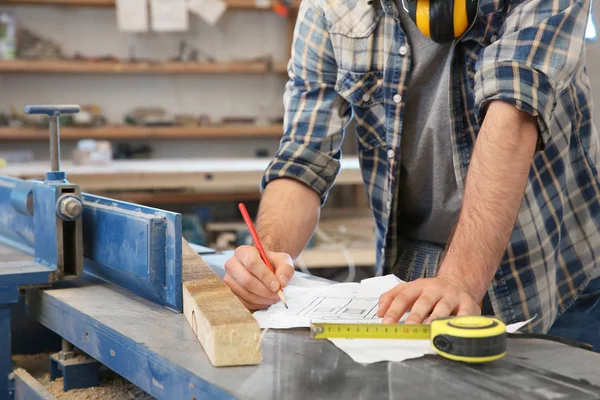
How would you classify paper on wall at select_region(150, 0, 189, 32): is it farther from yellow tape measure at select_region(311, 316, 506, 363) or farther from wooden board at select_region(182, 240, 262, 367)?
yellow tape measure at select_region(311, 316, 506, 363)

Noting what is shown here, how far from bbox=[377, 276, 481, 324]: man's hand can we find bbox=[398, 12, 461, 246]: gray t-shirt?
0.46 meters

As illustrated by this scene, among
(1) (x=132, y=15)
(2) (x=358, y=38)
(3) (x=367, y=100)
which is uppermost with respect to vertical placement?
(1) (x=132, y=15)

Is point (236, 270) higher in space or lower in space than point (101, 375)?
higher

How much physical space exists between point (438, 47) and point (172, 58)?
347 centimetres

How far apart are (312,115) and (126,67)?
3.03 metres

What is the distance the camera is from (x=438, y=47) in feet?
4.34

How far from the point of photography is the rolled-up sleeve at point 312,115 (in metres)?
1.43

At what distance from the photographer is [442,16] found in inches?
47.5

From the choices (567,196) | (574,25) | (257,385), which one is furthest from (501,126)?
(257,385)

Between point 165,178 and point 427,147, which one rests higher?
point 427,147

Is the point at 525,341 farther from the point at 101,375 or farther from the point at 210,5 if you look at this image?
the point at 210,5

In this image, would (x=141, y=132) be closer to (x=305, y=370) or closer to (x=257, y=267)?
(x=257, y=267)

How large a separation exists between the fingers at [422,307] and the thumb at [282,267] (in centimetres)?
23

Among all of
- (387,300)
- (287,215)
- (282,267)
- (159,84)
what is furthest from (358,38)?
(159,84)
